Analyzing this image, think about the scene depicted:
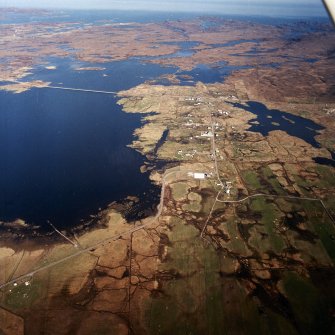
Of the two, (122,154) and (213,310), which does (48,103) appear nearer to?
(122,154)

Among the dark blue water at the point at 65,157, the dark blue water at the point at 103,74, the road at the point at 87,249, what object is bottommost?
the dark blue water at the point at 103,74

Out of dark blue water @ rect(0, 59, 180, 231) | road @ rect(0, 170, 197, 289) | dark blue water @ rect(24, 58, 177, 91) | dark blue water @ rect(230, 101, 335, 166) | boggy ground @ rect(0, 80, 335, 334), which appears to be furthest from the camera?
dark blue water @ rect(24, 58, 177, 91)

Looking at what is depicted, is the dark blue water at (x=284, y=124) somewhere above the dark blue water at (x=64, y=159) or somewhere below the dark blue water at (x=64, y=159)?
above

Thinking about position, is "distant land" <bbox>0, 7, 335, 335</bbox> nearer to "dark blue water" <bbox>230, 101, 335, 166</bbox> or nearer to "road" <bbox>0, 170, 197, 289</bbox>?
"road" <bbox>0, 170, 197, 289</bbox>

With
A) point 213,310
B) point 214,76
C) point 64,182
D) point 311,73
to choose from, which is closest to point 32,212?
point 64,182

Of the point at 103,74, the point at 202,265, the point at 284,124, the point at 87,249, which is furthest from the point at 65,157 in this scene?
the point at 103,74

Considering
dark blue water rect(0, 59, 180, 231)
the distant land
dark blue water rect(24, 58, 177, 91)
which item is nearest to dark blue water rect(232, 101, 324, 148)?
the distant land

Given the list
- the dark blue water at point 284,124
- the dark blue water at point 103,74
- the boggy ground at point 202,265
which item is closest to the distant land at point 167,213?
the boggy ground at point 202,265

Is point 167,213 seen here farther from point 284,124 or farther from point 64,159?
point 284,124

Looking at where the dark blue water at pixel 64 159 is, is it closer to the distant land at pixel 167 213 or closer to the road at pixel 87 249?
the distant land at pixel 167 213

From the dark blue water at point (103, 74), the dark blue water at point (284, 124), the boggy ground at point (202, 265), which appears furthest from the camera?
the dark blue water at point (103, 74)
